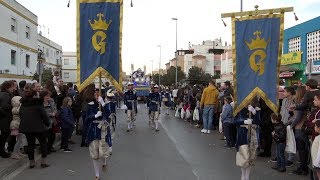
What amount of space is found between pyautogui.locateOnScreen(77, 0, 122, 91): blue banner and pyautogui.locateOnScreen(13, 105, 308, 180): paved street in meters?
1.84

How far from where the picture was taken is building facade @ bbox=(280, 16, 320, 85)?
83.7 ft

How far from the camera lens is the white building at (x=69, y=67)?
270 feet

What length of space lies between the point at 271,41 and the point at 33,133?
5144 millimetres

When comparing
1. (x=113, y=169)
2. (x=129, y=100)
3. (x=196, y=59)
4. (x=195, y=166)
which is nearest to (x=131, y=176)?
(x=113, y=169)

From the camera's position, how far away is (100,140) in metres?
8.04

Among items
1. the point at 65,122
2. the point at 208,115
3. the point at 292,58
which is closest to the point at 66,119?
the point at 65,122

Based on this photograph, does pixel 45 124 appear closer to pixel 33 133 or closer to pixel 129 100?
pixel 33 133

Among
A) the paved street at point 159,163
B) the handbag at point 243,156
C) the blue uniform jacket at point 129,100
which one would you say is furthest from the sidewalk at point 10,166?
the blue uniform jacket at point 129,100

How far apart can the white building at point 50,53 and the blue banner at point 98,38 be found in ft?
162

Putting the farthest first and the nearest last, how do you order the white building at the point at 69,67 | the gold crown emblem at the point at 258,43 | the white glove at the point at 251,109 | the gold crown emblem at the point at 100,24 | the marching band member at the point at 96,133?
the white building at the point at 69,67 < the gold crown emblem at the point at 100,24 < the marching band member at the point at 96,133 < the gold crown emblem at the point at 258,43 < the white glove at the point at 251,109

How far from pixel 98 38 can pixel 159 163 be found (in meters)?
3.29

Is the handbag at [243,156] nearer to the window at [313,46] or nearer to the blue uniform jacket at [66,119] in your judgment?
the blue uniform jacket at [66,119]

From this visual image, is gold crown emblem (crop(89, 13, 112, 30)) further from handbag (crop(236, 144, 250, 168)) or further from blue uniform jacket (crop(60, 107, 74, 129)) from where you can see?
blue uniform jacket (crop(60, 107, 74, 129))

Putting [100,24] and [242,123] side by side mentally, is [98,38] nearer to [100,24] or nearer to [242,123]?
[100,24]
